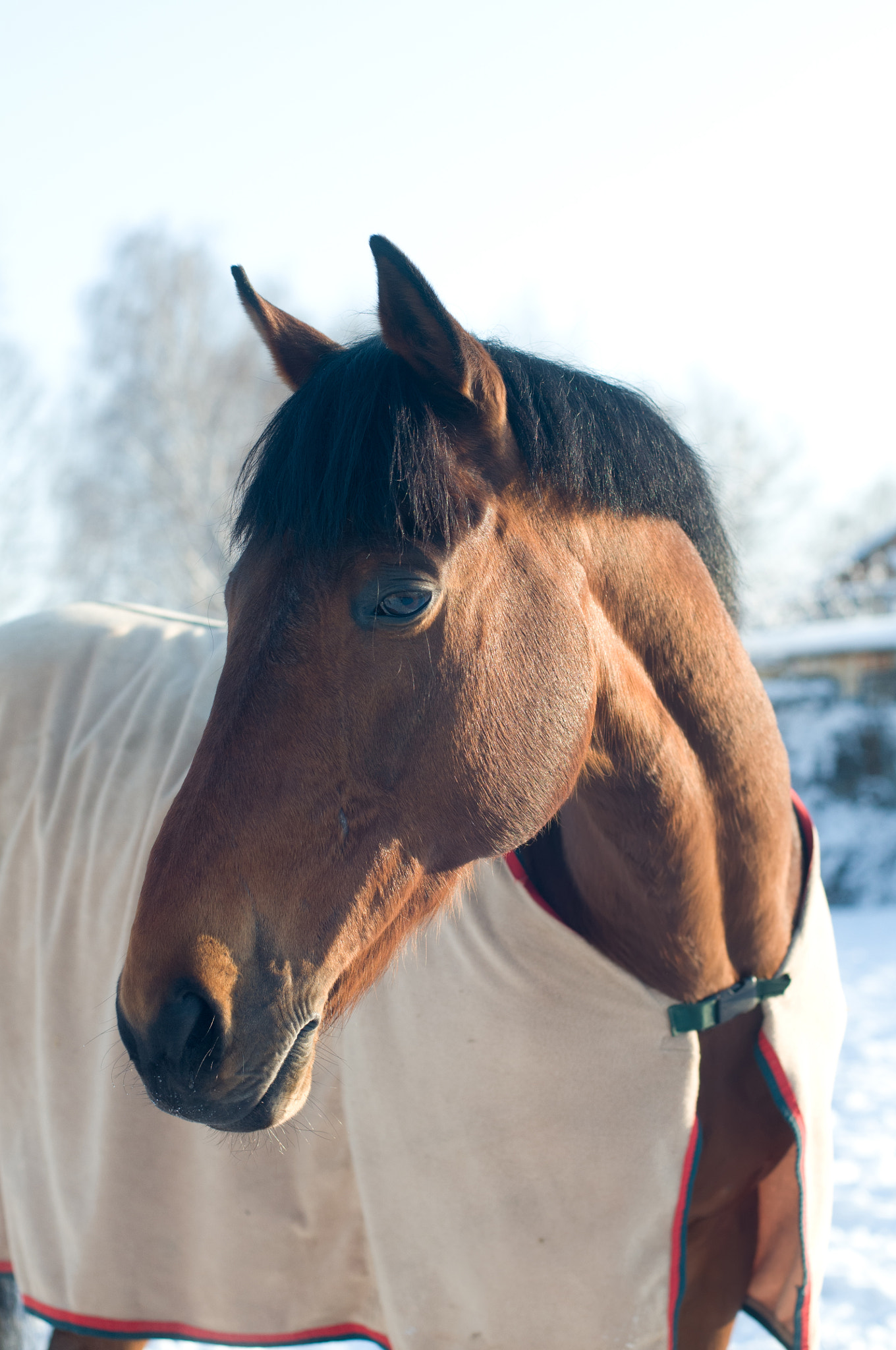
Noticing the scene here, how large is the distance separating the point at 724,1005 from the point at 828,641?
5.51 m

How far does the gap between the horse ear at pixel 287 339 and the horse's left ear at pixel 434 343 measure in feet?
0.98

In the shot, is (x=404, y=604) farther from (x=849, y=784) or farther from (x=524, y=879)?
(x=849, y=784)

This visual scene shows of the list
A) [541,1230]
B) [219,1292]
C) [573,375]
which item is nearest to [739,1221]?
[541,1230]

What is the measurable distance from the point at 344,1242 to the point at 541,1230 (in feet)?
1.35

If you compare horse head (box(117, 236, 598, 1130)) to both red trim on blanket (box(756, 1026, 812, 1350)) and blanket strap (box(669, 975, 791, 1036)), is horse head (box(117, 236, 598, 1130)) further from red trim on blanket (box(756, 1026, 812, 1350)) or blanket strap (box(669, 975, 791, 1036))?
red trim on blanket (box(756, 1026, 812, 1350))

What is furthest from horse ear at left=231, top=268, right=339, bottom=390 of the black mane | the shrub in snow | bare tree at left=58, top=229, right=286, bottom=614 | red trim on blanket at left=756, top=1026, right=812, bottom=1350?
bare tree at left=58, top=229, right=286, bottom=614

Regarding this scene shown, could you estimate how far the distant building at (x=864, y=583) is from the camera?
885 cm

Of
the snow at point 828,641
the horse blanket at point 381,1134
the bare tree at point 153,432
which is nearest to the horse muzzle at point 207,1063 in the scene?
the horse blanket at point 381,1134

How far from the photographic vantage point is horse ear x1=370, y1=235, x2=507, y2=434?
3.54 feet

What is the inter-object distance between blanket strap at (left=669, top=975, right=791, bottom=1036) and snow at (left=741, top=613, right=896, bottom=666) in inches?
190

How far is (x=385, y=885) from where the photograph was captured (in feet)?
3.68

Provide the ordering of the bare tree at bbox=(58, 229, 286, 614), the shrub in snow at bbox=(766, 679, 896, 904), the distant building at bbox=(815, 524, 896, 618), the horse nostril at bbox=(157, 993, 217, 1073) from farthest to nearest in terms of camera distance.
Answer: the bare tree at bbox=(58, 229, 286, 614)
the distant building at bbox=(815, 524, 896, 618)
the shrub in snow at bbox=(766, 679, 896, 904)
the horse nostril at bbox=(157, 993, 217, 1073)

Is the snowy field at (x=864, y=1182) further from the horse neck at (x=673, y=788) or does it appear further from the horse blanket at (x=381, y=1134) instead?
the horse neck at (x=673, y=788)

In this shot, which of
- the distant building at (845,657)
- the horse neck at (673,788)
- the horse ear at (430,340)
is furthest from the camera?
the distant building at (845,657)
